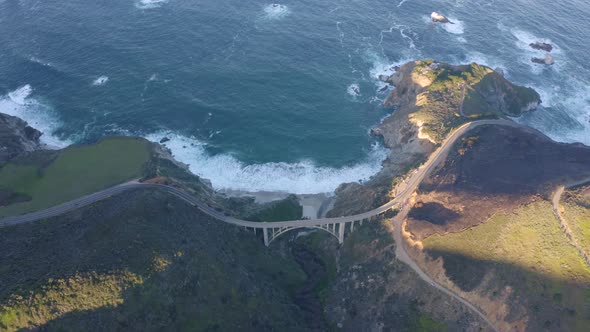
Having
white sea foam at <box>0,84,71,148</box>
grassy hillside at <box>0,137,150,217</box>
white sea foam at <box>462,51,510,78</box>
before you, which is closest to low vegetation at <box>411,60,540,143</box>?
white sea foam at <box>462,51,510,78</box>

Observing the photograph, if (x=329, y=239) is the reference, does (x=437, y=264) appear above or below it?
above

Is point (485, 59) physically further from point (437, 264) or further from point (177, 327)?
point (177, 327)

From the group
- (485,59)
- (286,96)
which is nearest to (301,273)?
(286,96)

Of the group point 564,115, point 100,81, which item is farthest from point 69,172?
point 564,115

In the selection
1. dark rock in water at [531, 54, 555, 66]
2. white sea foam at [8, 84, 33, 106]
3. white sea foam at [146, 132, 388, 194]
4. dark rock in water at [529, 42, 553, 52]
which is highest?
dark rock in water at [529, 42, 553, 52]

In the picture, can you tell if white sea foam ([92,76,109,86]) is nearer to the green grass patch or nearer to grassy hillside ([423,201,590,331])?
grassy hillside ([423,201,590,331])

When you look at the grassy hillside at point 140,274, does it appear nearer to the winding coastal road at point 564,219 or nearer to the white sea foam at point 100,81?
the winding coastal road at point 564,219
